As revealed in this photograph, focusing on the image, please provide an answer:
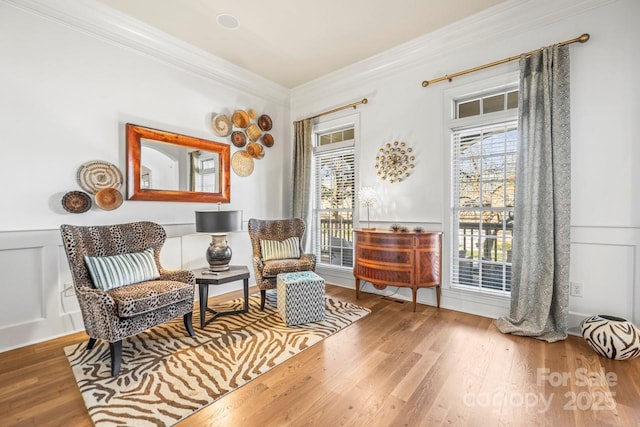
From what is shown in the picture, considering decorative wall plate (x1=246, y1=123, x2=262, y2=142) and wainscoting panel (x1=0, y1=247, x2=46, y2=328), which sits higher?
decorative wall plate (x1=246, y1=123, x2=262, y2=142)

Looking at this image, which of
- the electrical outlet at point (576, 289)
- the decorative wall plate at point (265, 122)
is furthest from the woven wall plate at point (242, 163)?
the electrical outlet at point (576, 289)

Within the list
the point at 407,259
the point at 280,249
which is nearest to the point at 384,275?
the point at 407,259

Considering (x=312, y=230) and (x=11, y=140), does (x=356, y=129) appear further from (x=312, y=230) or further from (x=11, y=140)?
(x=11, y=140)

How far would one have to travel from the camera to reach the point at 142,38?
124 inches

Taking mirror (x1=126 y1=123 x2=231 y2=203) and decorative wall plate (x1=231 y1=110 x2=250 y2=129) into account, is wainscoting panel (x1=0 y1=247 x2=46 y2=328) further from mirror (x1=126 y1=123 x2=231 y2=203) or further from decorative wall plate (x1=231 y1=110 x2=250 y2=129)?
decorative wall plate (x1=231 y1=110 x2=250 y2=129)

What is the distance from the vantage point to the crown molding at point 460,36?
2.68 metres

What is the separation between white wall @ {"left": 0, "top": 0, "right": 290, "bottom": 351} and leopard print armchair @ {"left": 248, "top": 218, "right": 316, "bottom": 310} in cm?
93

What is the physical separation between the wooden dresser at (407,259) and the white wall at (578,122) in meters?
0.29

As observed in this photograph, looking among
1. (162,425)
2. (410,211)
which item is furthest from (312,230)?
(162,425)

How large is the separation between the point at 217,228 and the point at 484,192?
288 cm

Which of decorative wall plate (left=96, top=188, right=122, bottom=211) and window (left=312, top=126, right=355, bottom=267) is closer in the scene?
decorative wall plate (left=96, top=188, right=122, bottom=211)

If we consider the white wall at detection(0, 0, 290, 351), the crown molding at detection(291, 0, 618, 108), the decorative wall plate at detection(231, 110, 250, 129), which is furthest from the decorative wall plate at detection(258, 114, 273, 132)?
the white wall at detection(0, 0, 290, 351)

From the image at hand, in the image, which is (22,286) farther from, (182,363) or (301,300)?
(301,300)

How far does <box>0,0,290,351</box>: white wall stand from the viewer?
245 centimetres
